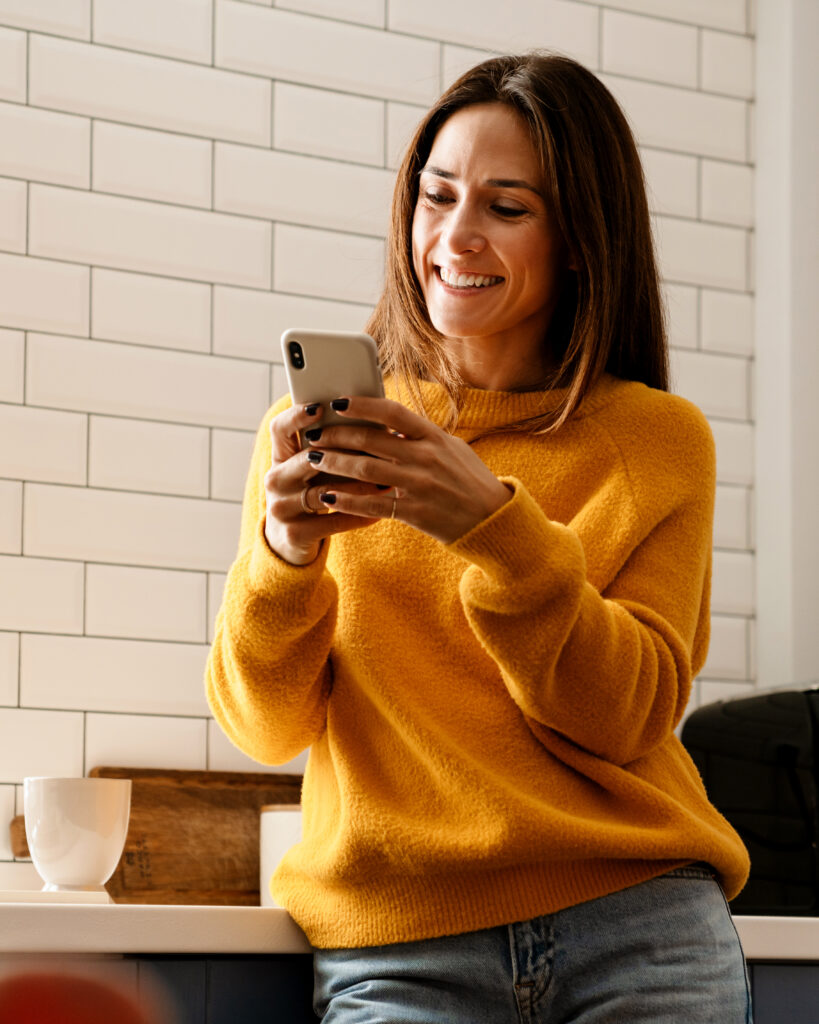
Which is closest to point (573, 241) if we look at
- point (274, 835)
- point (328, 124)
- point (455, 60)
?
point (274, 835)

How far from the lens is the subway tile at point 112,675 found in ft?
5.26

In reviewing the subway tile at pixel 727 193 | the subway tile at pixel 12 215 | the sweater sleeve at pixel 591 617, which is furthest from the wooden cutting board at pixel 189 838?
the subway tile at pixel 727 193

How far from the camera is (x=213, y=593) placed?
171 centimetres

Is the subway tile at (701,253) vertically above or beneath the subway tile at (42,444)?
above

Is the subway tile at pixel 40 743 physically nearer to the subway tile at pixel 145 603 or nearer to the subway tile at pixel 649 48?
the subway tile at pixel 145 603

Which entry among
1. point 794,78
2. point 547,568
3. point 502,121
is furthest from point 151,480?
point 794,78

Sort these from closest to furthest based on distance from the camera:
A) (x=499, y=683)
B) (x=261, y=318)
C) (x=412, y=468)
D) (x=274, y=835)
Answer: (x=412, y=468) < (x=499, y=683) < (x=274, y=835) < (x=261, y=318)

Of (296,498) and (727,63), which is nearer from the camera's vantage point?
(296,498)

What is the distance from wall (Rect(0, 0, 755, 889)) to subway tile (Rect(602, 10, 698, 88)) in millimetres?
168

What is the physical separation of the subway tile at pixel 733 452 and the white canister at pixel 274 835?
835 mm

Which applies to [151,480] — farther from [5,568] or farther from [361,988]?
[361,988]

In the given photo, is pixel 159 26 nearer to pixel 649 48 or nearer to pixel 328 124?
pixel 328 124

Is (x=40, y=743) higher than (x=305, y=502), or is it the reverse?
(x=305, y=502)

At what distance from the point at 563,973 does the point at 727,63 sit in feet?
5.37
